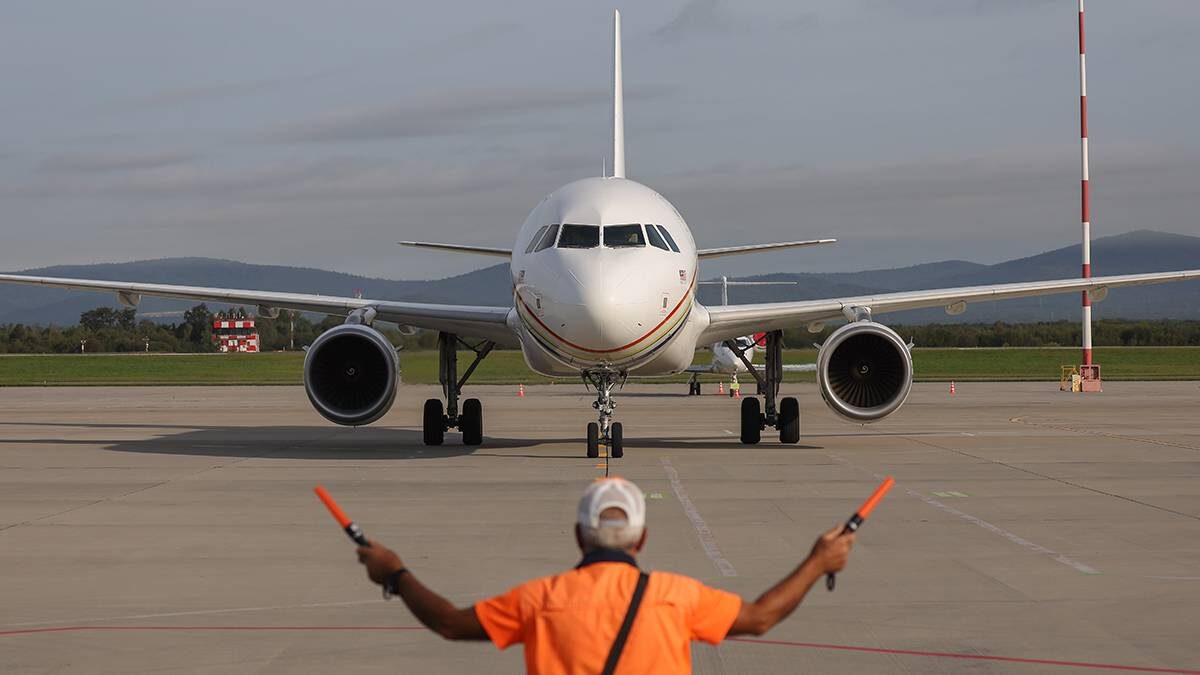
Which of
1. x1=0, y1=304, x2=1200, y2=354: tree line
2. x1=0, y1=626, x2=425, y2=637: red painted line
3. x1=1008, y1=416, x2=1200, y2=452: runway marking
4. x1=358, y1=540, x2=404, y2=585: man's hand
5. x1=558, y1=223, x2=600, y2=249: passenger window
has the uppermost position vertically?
x1=0, y1=304, x2=1200, y2=354: tree line

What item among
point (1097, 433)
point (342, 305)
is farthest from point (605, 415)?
point (1097, 433)

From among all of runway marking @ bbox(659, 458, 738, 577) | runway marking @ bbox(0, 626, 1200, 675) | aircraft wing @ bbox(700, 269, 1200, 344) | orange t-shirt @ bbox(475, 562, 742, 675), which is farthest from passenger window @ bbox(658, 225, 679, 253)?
orange t-shirt @ bbox(475, 562, 742, 675)

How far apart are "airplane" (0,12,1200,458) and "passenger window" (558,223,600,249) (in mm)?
12

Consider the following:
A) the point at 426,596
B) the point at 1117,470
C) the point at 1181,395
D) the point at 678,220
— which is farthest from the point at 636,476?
the point at 1181,395

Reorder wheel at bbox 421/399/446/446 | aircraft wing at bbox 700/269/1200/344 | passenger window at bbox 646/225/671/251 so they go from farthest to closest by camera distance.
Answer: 1. wheel at bbox 421/399/446/446
2. aircraft wing at bbox 700/269/1200/344
3. passenger window at bbox 646/225/671/251

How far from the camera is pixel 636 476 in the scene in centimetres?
1678

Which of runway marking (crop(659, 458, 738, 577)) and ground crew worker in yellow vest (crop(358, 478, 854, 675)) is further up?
ground crew worker in yellow vest (crop(358, 478, 854, 675))

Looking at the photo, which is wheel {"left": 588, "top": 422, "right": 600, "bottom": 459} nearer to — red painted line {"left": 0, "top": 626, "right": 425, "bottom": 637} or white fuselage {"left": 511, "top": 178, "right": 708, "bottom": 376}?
white fuselage {"left": 511, "top": 178, "right": 708, "bottom": 376}

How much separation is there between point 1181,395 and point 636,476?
2750cm

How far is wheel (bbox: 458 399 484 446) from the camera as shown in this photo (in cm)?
2227

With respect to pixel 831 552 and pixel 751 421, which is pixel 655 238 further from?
pixel 831 552

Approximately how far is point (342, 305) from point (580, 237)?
621cm

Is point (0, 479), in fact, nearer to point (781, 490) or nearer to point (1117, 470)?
point (781, 490)

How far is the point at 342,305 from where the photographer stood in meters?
22.9
